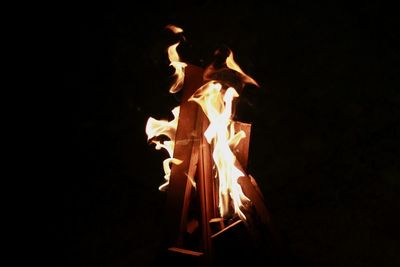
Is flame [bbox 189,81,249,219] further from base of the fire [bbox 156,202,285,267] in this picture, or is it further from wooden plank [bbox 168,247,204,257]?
wooden plank [bbox 168,247,204,257]

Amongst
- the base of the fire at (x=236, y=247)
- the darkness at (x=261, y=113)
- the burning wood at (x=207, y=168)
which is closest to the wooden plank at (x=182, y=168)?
the burning wood at (x=207, y=168)

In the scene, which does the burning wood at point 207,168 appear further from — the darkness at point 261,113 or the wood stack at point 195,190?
the darkness at point 261,113

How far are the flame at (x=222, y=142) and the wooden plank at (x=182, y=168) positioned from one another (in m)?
0.08

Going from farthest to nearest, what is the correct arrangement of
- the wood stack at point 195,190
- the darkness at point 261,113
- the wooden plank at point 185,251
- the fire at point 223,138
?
the darkness at point 261,113
the fire at point 223,138
the wood stack at point 195,190
the wooden plank at point 185,251

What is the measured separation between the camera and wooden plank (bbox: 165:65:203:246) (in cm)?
233

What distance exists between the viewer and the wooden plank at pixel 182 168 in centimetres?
233

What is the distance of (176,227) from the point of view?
232 cm

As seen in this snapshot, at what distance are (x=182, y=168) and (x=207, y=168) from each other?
21cm

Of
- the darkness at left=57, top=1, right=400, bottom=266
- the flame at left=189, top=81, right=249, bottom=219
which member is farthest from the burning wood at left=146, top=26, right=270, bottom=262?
the darkness at left=57, top=1, right=400, bottom=266

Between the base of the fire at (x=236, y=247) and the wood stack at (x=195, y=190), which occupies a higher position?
the wood stack at (x=195, y=190)

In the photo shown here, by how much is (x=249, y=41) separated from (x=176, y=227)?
4597 mm

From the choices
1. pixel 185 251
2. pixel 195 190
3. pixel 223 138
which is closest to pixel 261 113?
pixel 223 138

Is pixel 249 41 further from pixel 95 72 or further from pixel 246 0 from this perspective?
pixel 95 72

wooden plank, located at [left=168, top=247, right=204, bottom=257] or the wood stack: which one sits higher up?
the wood stack
